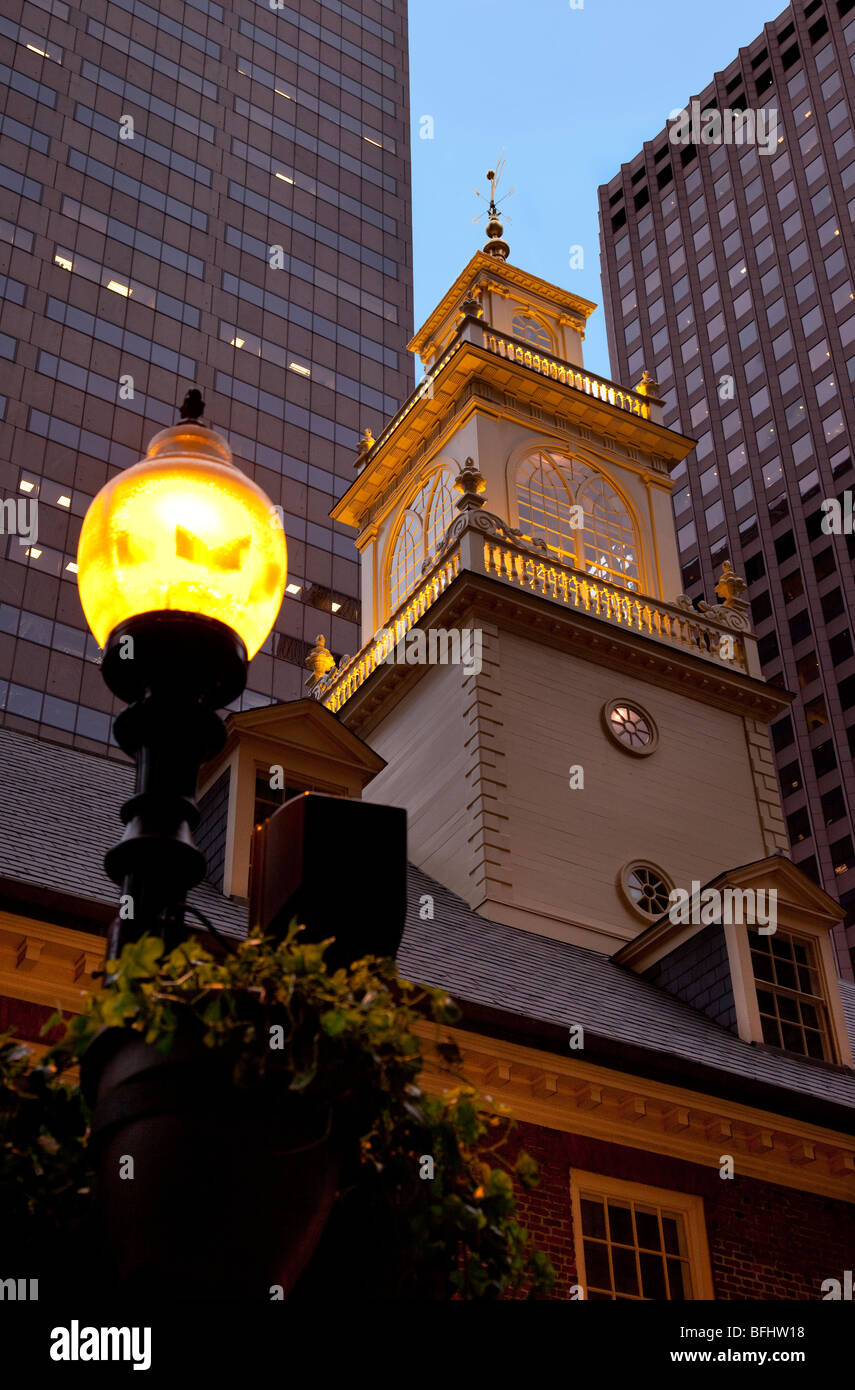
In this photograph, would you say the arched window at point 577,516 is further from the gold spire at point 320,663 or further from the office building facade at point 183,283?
the office building facade at point 183,283

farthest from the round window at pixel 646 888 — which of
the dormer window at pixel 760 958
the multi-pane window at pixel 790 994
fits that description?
the multi-pane window at pixel 790 994

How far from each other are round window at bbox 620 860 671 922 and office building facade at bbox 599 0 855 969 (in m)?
71.8

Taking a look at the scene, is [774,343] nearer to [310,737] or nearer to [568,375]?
[568,375]

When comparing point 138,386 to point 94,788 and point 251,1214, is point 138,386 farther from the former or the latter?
point 251,1214

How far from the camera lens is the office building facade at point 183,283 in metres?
70.6

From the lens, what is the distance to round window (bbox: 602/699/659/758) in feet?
73.0

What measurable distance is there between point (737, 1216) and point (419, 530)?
1519 centimetres

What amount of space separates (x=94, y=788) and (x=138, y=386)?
6249cm

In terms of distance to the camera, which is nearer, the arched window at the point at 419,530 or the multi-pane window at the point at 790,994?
the multi-pane window at the point at 790,994

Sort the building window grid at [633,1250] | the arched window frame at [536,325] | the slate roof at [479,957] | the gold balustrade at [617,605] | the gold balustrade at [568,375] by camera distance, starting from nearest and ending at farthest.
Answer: the building window grid at [633,1250]
the slate roof at [479,957]
the gold balustrade at [617,605]
the gold balustrade at [568,375]
the arched window frame at [536,325]

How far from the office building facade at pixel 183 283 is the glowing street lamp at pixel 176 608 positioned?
59126 mm
